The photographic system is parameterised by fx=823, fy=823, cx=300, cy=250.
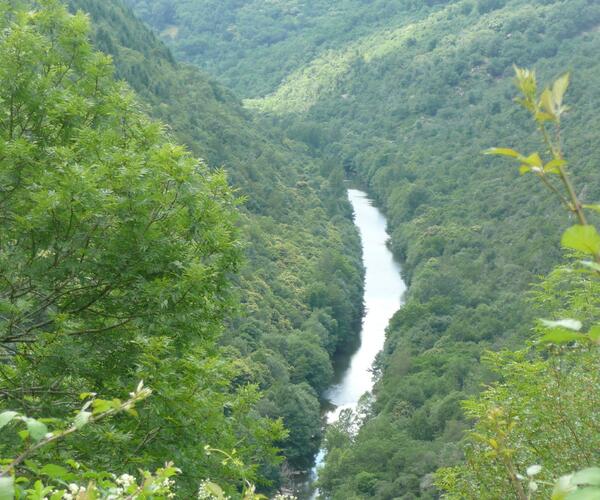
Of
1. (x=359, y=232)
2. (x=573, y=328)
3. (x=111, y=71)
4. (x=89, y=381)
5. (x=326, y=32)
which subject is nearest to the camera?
(x=573, y=328)

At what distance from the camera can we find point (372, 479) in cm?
3659

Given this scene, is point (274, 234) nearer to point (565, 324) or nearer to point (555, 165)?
point (555, 165)

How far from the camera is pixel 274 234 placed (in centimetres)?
6831

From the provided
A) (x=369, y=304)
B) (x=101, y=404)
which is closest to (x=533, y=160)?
(x=101, y=404)

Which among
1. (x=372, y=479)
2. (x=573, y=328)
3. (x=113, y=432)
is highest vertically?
(x=573, y=328)

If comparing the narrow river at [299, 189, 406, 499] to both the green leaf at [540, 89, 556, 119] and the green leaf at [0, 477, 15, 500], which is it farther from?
the green leaf at [540, 89, 556, 119]

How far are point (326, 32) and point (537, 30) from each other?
51899 millimetres

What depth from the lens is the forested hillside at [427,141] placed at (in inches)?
1674

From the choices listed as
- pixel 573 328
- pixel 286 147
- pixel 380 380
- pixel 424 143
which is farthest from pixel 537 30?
pixel 573 328

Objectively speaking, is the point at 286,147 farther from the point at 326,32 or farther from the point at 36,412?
the point at 36,412

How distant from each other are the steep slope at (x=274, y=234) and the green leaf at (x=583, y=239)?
1318 inches

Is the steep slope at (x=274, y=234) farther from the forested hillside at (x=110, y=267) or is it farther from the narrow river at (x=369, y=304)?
the forested hillside at (x=110, y=267)

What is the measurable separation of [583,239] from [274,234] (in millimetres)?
66201

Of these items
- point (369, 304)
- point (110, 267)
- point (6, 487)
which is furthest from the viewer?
point (369, 304)
